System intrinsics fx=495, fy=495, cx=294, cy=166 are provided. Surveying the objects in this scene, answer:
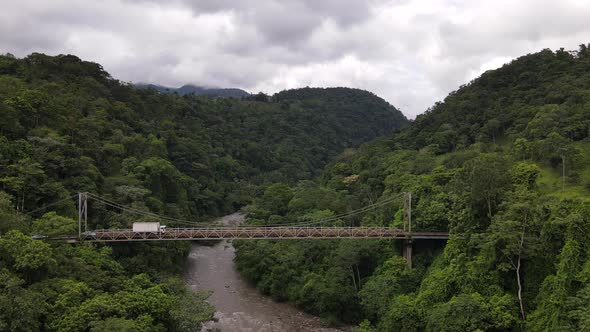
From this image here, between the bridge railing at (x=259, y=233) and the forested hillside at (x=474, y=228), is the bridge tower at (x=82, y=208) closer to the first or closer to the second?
the bridge railing at (x=259, y=233)

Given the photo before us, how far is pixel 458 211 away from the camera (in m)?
25.0

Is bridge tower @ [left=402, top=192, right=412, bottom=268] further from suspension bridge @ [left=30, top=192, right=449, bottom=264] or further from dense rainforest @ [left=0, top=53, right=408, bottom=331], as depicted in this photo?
dense rainforest @ [left=0, top=53, right=408, bottom=331]

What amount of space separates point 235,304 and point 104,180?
12441 millimetres

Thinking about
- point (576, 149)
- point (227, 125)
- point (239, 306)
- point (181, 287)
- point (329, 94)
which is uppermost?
point (329, 94)

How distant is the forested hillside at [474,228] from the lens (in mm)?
20094

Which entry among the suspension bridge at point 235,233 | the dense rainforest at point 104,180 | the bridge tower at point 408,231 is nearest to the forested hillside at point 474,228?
the bridge tower at point 408,231

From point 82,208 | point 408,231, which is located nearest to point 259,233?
point 408,231

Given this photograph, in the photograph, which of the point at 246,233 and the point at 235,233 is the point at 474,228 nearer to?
the point at 246,233

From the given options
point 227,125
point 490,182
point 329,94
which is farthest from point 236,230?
point 329,94

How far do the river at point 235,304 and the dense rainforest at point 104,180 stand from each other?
1959 millimetres

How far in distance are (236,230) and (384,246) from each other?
359 inches

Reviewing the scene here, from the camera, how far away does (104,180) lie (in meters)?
33.4

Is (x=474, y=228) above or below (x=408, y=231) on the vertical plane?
above

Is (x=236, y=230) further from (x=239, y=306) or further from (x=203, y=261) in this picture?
(x=203, y=261)
